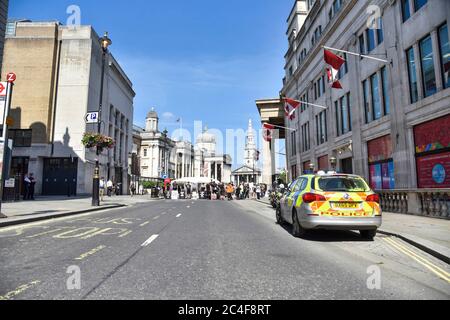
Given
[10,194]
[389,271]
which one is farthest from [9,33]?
[389,271]

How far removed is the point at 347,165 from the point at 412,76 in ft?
30.9

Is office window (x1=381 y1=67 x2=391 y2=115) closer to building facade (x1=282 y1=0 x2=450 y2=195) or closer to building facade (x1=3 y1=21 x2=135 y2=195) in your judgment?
building facade (x1=282 y1=0 x2=450 y2=195)

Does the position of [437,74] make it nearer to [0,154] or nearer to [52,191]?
[0,154]

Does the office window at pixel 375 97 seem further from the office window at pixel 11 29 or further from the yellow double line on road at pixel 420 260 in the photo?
the office window at pixel 11 29

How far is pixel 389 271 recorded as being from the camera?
15.9 feet

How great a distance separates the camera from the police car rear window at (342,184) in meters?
7.62

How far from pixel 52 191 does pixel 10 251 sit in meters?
30.0

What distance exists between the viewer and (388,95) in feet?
55.3

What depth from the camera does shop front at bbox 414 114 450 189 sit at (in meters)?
12.8

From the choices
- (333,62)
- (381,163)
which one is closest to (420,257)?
(381,163)

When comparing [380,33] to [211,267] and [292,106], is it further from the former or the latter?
[211,267]

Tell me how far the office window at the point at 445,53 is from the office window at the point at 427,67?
52 centimetres

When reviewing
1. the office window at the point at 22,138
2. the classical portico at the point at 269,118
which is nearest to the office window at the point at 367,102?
the classical portico at the point at 269,118

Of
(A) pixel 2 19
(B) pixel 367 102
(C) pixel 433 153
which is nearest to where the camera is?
(C) pixel 433 153
